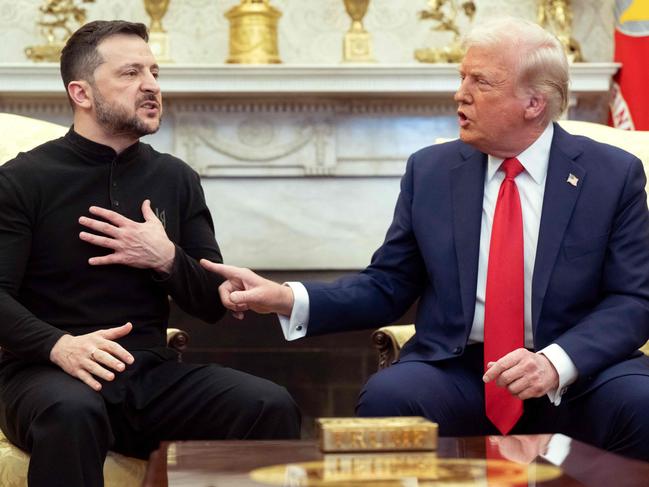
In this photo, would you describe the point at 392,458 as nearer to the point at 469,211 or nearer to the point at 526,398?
the point at 526,398

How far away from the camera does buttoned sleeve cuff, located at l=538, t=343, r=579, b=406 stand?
8.86 feet

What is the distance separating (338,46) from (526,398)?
3267mm

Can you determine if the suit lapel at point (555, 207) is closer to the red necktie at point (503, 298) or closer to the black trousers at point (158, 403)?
the red necktie at point (503, 298)

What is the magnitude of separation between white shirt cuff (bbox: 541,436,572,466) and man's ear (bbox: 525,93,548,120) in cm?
94

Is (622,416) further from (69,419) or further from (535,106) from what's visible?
(69,419)

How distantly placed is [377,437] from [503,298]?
0.78m

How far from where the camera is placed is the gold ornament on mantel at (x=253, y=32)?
17.7 feet

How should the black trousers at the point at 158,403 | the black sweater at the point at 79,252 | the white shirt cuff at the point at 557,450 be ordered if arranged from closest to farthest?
the white shirt cuff at the point at 557,450 → the black trousers at the point at 158,403 → the black sweater at the point at 79,252

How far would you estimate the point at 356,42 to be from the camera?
546cm

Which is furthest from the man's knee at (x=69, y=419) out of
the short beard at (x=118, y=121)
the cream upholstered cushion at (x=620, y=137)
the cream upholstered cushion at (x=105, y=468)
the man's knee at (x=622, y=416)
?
the cream upholstered cushion at (x=620, y=137)

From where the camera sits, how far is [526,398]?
8.79 feet

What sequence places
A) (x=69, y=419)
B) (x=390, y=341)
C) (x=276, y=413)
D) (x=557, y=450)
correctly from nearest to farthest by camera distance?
1. (x=557, y=450)
2. (x=69, y=419)
3. (x=276, y=413)
4. (x=390, y=341)

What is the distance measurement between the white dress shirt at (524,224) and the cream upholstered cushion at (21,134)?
1.02 meters

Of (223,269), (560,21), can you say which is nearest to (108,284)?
(223,269)
